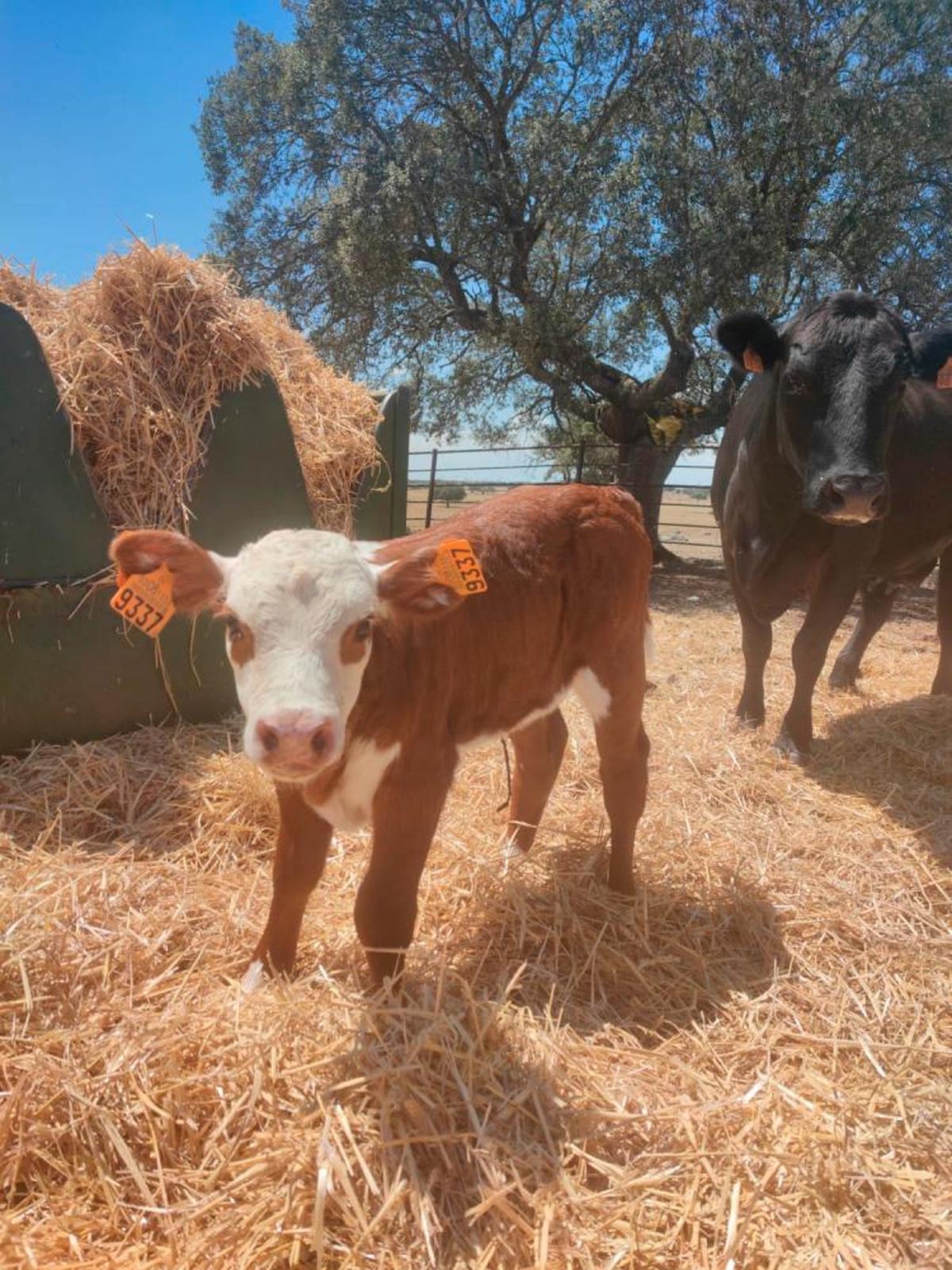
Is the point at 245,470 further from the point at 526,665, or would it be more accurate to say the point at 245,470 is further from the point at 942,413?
the point at 942,413

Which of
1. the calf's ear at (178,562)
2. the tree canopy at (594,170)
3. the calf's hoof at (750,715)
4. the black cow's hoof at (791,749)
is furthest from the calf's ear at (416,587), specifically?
the tree canopy at (594,170)

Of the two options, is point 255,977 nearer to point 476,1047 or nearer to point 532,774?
point 476,1047

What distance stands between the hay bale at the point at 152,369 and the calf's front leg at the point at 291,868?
1.88 meters

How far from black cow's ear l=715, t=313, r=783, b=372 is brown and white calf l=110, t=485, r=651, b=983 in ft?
5.73

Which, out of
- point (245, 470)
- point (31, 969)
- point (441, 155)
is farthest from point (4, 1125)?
point (441, 155)

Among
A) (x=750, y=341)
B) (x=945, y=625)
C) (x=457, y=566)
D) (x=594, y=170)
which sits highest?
(x=594, y=170)

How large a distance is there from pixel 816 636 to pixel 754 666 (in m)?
0.55

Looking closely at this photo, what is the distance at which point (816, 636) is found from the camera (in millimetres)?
4539

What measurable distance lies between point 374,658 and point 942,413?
15.2 feet

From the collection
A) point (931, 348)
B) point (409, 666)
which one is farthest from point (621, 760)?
point (931, 348)

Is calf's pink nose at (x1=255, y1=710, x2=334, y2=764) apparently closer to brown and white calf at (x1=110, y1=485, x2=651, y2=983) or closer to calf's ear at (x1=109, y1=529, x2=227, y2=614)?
brown and white calf at (x1=110, y1=485, x2=651, y2=983)

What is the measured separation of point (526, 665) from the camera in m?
2.62

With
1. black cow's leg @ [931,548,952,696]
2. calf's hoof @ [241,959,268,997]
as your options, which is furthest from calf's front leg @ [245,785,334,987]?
black cow's leg @ [931,548,952,696]

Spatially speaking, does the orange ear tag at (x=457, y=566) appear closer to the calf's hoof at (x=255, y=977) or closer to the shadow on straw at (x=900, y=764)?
the calf's hoof at (x=255, y=977)
